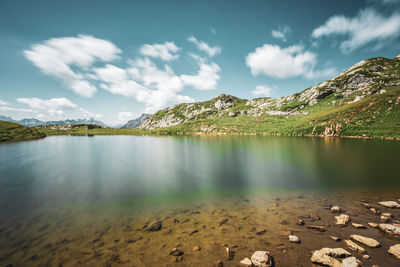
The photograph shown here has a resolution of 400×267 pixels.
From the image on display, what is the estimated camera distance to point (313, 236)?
8734mm

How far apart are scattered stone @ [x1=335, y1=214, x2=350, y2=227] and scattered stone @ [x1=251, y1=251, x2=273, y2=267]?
20.1 ft

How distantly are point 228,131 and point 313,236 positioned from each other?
128 m

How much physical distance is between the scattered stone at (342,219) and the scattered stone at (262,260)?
6136 mm

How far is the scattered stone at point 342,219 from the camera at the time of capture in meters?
9.66

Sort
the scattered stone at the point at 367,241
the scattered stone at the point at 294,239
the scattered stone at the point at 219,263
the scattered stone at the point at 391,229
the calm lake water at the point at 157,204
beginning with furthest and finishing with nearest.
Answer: the scattered stone at the point at 391,229 < the scattered stone at the point at 294,239 < the calm lake water at the point at 157,204 < the scattered stone at the point at 367,241 < the scattered stone at the point at 219,263

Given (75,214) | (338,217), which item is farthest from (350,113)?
(75,214)

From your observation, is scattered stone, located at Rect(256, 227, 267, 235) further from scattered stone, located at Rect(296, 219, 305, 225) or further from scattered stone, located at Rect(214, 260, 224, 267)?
scattered stone, located at Rect(214, 260, 224, 267)

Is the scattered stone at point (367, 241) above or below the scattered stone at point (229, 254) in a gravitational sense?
above

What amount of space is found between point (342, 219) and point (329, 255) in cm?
410

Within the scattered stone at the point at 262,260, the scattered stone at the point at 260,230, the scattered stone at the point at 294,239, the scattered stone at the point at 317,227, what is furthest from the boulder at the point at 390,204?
the scattered stone at the point at 262,260

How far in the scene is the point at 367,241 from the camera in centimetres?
792

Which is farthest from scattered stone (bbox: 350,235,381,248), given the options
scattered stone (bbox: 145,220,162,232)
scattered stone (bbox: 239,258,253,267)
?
scattered stone (bbox: 145,220,162,232)

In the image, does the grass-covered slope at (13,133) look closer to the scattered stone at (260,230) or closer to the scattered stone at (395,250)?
the scattered stone at (260,230)

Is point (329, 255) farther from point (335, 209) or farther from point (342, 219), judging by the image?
point (335, 209)
